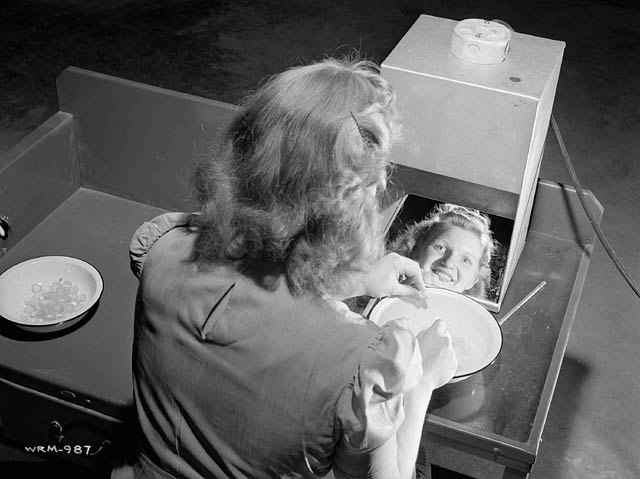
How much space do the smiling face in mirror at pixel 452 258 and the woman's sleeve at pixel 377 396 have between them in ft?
1.97

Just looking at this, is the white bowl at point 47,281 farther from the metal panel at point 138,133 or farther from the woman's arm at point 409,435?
the woman's arm at point 409,435

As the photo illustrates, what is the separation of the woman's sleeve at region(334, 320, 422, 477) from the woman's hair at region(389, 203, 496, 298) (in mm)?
629

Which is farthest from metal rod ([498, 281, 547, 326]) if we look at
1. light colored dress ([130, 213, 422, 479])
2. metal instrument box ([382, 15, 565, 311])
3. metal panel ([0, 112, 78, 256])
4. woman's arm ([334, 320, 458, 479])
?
metal panel ([0, 112, 78, 256])

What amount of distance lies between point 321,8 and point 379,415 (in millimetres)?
3229

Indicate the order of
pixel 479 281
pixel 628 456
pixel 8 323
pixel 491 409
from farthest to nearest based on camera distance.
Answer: pixel 628 456, pixel 8 323, pixel 479 281, pixel 491 409

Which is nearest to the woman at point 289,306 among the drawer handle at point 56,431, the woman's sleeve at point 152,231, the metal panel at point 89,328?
the woman's sleeve at point 152,231

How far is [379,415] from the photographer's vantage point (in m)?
0.96

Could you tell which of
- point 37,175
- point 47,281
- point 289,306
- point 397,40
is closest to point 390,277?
point 289,306

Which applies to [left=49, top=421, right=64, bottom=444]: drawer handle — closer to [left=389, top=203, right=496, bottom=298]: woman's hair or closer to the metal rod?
[left=389, top=203, right=496, bottom=298]: woman's hair

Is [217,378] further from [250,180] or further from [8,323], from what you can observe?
[8,323]

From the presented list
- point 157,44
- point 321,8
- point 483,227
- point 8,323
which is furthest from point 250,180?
point 321,8

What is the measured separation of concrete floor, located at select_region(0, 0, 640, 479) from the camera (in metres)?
2.14

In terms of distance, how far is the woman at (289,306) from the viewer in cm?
97

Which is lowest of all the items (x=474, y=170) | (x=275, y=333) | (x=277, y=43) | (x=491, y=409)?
(x=277, y=43)
